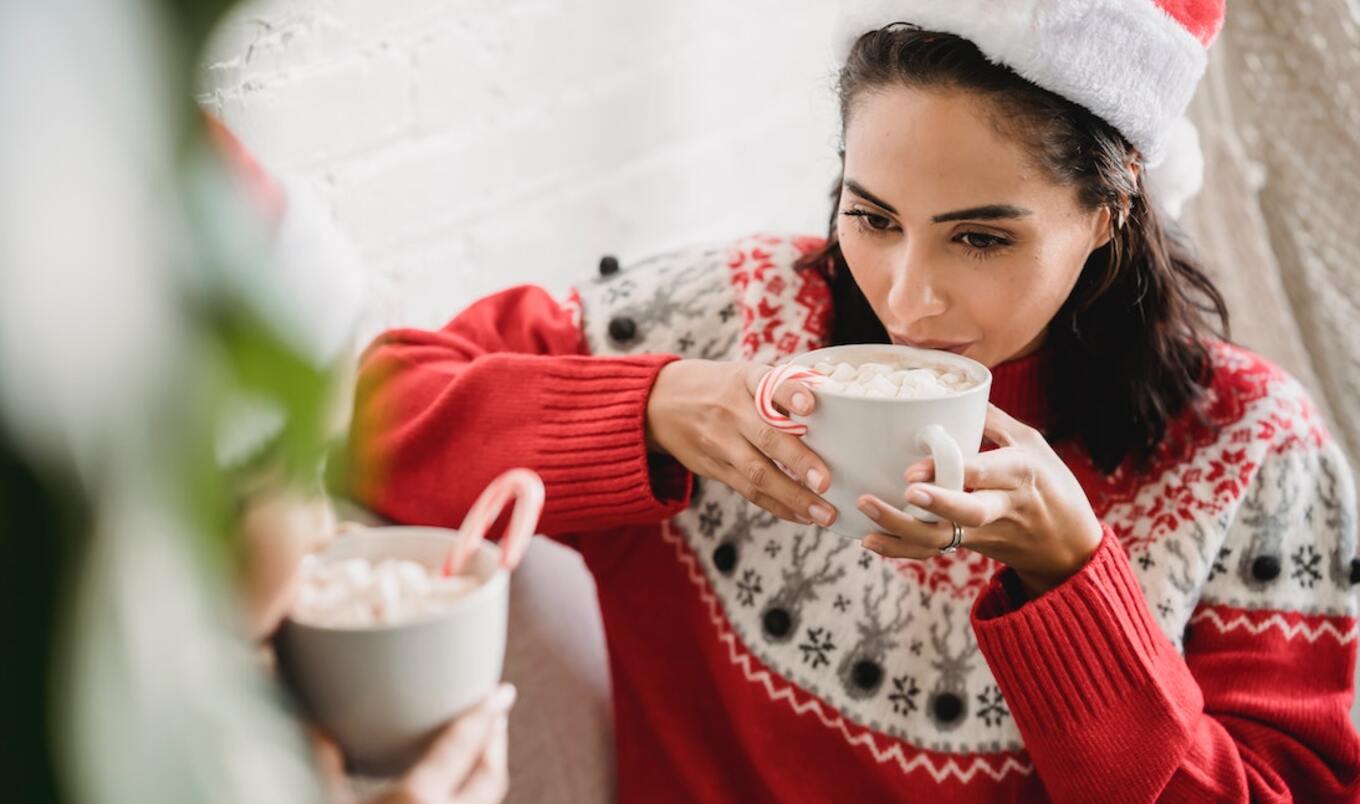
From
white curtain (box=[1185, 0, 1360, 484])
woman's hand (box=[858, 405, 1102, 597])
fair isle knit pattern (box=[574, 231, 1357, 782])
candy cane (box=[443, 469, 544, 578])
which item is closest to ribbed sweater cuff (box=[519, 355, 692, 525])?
fair isle knit pattern (box=[574, 231, 1357, 782])

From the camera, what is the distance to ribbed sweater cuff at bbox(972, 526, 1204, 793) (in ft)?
3.04

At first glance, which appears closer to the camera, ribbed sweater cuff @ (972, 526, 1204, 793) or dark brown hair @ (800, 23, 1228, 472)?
ribbed sweater cuff @ (972, 526, 1204, 793)

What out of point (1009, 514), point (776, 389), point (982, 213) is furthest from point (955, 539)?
point (982, 213)

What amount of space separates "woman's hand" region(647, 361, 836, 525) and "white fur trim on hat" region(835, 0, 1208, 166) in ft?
1.02

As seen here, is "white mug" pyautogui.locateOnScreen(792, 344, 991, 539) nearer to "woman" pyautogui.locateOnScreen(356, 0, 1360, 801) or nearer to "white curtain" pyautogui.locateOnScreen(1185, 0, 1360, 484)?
"woman" pyautogui.locateOnScreen(356, 0, 1360, 801)

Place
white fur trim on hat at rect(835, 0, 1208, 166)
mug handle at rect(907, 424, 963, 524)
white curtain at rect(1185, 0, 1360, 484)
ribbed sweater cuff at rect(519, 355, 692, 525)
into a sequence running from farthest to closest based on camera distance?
white curtain at rect(1185, 0, 1360, 484) → ribbed sweater cuff at rect(519, 355, 692, 525) → white fur trim on hat at rect(835, 0, 1208, 166) → mug handle at rect(907, 424, 963, 524)

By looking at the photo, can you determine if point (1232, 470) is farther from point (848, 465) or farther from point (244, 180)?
point (244, 180)

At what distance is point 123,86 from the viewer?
254mm

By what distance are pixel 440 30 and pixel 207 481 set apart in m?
1.11

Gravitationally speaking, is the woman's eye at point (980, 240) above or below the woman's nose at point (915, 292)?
above

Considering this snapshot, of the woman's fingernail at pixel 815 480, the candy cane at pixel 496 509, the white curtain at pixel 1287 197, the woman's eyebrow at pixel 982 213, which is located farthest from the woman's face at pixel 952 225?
the white curtain at pixel 1287 197

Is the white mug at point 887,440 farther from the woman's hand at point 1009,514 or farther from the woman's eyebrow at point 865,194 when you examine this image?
the woman's eyebrow at point 865,194

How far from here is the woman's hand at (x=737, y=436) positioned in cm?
82

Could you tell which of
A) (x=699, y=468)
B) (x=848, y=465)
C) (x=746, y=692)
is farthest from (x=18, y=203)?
(x=746, y=692)
